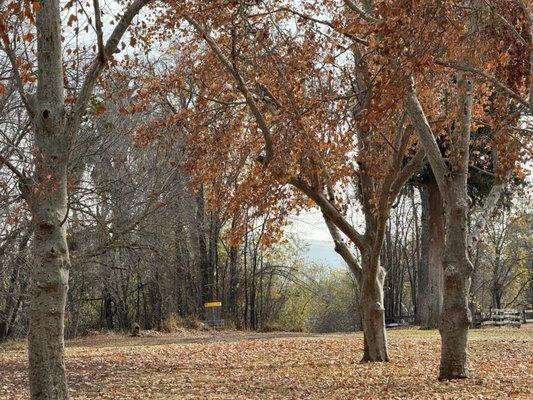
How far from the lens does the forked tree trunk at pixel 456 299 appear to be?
12.0 metres

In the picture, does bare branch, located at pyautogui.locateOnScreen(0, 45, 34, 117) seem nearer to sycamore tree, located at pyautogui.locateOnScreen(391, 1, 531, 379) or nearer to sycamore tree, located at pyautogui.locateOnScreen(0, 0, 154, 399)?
sycamore tree, located at pyautogui.locateOnScreen(0, 0, 154, 399)

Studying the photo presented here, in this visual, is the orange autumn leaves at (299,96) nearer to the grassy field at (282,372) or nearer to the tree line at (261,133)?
the tree line at (261,133)

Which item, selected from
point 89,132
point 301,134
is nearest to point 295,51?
point 301,134

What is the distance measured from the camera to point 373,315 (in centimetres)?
1567

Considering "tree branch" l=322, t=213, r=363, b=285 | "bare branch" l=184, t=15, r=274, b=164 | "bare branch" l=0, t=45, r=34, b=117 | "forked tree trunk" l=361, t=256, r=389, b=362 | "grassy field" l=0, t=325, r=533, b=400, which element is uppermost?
"bare branch" l=184, t=15, r=274, b=164

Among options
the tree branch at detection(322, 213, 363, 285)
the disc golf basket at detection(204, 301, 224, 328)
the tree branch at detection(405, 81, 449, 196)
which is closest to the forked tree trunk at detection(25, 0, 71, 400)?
the tree branch at detection(405, 81, 449, 196)

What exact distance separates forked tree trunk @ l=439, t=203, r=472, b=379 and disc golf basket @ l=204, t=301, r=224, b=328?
19306 millimetres

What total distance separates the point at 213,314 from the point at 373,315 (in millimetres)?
17803

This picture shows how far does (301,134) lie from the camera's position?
518 inches

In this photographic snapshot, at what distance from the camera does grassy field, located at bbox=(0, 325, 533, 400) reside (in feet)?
38.2

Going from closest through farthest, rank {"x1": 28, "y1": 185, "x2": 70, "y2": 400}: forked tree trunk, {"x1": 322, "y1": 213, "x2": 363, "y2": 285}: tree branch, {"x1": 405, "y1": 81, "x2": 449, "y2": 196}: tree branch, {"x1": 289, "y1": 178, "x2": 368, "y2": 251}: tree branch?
1. {"x1": 28, "y1": 185, "x2": 70, "y2": 400}: forked tree trunk
2. {"x1": 405, "y1": 81, "x2": 449, "y2": 196}: tree branch
3. {"x1": 289, "y1": 178, "x2": 368, "y2": 251}: tree branch
4. {"x1": 322, "y1": 213, "x2": 363, "y2": 285}: tree branch

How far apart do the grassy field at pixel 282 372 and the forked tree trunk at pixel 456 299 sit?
0.34 meters

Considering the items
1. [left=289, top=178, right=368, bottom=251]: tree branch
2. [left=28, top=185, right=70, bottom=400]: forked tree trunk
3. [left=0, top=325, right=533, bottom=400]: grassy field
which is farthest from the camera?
[left=289, top=178, right=368, bottom=251]: tree branch

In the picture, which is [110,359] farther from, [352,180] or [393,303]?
[393,303]
